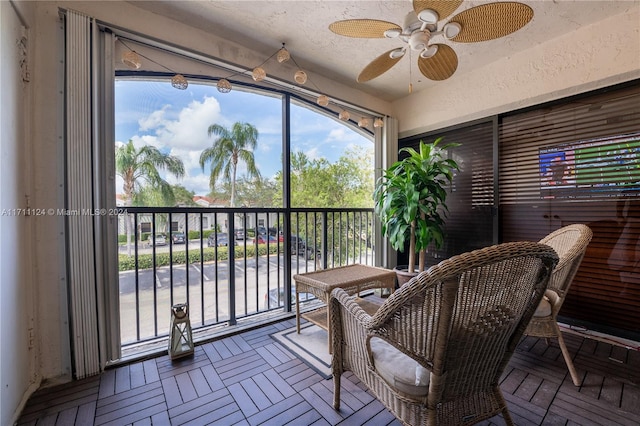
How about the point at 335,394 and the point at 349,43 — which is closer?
the point at 335,394

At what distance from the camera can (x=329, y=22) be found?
7.09 feet

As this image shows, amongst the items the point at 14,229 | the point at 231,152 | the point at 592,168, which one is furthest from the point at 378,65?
the point at 14,229

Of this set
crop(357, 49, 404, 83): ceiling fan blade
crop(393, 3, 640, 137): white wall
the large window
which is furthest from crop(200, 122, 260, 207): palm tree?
crop(393, 3, 640, 137): white wall

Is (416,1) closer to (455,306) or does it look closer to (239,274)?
(455,306)

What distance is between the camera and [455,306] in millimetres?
885

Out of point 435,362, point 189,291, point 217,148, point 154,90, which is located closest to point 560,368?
point 435,362

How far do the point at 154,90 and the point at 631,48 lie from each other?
3671 mm

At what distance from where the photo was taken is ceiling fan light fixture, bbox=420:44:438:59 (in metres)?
1.67

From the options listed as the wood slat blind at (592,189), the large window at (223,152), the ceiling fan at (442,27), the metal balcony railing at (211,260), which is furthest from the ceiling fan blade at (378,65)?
the wood slat blind at (592,189)

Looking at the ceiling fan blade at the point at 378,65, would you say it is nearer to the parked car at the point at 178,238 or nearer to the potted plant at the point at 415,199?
the potted plant at the point at 415,199

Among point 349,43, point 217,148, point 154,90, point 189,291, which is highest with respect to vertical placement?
point 349,43

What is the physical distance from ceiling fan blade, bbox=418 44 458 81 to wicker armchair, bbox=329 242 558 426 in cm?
141

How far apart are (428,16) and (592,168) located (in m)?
1.99

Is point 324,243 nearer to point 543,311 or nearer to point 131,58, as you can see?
point 543,311
